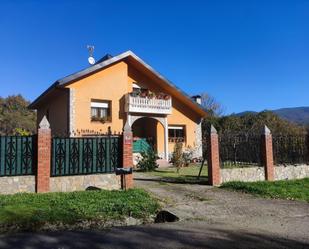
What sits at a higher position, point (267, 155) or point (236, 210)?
point (267, 155)

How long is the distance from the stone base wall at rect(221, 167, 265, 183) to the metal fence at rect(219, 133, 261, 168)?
280mm

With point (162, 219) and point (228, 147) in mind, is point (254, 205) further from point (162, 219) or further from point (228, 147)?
point (228, 147)

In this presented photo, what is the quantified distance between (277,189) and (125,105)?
14355mm

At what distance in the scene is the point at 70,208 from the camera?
8.89 meters

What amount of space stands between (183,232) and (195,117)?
22.8 metres

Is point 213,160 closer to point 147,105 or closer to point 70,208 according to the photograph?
point 70,208

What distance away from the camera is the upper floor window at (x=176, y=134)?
1128 inches

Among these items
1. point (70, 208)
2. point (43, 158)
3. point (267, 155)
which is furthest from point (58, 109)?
point (70, 208)

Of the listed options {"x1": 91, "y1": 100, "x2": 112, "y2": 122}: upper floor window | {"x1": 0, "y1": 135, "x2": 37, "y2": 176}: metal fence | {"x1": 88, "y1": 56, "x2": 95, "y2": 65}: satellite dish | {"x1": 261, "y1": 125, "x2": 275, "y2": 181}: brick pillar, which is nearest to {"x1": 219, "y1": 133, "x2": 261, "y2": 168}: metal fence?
{"x1": 261, "y1": 125, "x2": 275, "y2": 181}: brick pillar

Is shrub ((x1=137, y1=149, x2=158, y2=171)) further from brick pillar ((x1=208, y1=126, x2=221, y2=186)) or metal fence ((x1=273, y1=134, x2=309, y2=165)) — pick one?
metal fence ((x1=273, y1=134, x2=309, y2=165))

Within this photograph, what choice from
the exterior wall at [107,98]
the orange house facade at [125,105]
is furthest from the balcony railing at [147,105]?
the exterior wall at [107,98]

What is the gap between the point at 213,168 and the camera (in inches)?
554

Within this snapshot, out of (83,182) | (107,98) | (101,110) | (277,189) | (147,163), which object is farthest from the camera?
(101,110)

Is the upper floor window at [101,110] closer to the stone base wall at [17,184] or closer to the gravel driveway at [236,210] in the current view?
the gravel driveway at [236,210]
